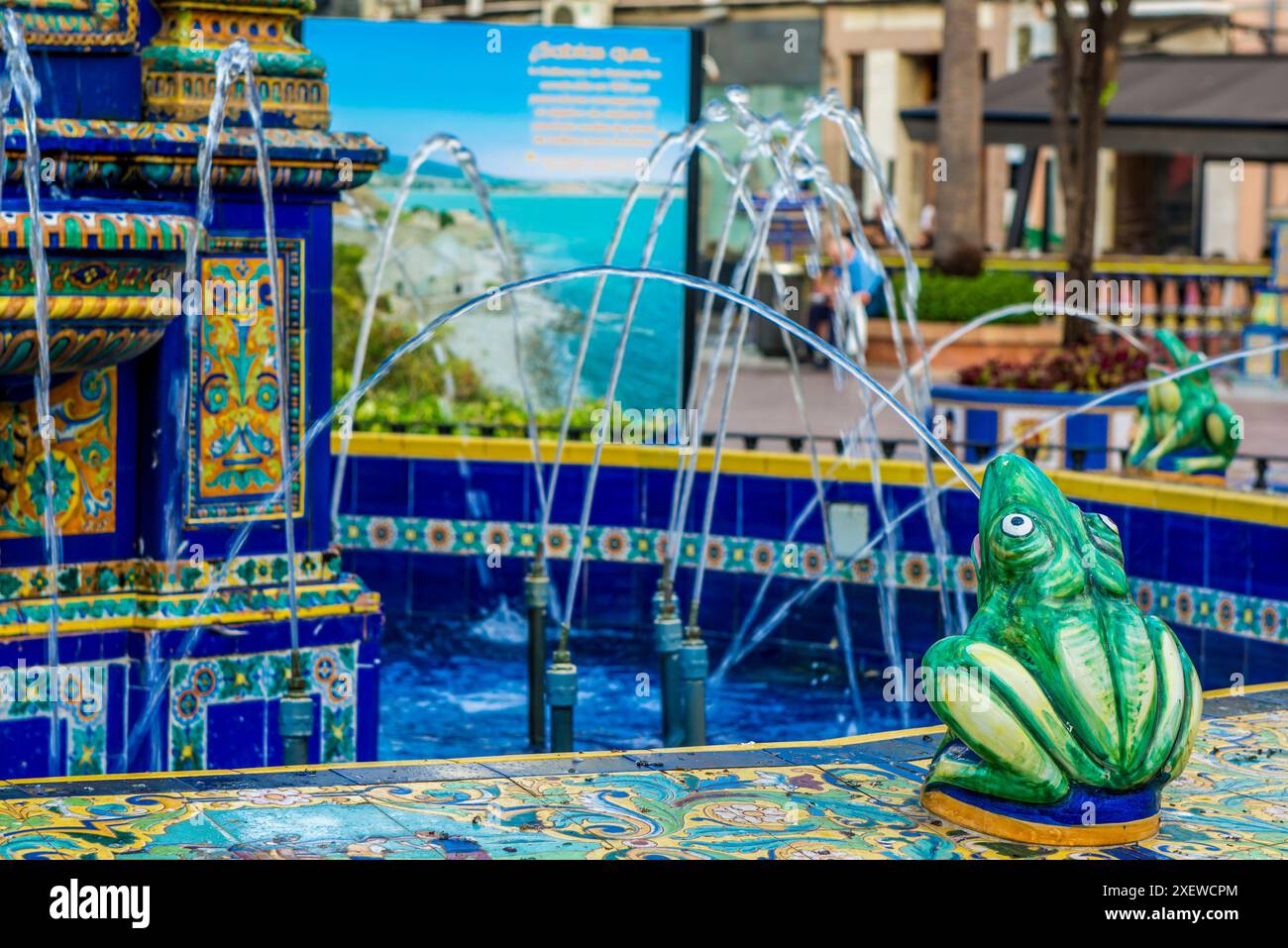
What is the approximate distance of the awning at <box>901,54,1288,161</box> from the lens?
79.5 ft

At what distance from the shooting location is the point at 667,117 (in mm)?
14859

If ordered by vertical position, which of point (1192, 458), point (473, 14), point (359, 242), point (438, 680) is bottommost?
point (438, 680)

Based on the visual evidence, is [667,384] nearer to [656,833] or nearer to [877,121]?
[656,833]

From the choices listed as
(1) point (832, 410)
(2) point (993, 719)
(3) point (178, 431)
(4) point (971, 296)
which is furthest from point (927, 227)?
(2) point (993, 719)

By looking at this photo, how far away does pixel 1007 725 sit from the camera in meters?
6.35

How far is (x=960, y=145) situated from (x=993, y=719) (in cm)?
1883

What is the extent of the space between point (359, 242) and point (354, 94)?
2.86ft

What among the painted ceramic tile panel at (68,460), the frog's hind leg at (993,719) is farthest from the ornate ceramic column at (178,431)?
the frog's hind leg at (993,719)

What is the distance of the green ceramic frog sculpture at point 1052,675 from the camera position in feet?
20.8

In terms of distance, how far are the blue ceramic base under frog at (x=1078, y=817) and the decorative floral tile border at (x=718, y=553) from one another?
460 centimetres

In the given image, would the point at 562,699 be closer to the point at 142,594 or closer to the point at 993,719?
the point at 142,594

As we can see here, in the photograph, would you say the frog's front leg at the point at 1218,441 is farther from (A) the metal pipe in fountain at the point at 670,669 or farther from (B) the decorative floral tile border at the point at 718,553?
(A) the metal pipe in fountain at the point at 670,669

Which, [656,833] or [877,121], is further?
[877,121]
